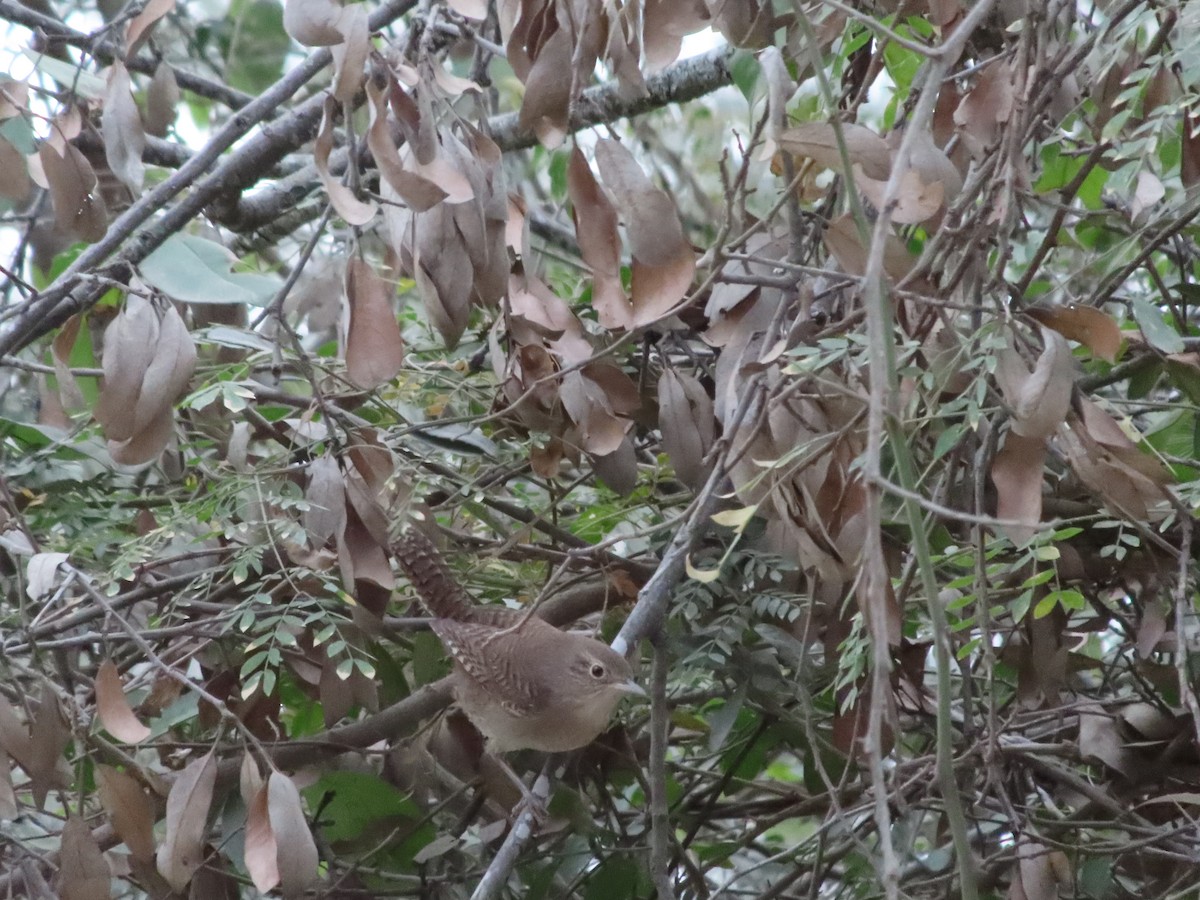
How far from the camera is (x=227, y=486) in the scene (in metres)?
2.34

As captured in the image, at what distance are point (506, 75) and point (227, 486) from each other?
9.92 feet

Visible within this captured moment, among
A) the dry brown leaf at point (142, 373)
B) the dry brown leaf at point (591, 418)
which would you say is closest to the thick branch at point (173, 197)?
the dry brown leaf at point (142, 373)

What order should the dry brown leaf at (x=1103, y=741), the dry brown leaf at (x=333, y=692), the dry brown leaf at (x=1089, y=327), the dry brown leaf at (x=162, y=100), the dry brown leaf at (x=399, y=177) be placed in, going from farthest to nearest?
the dry brown leaf at (x=162, y=100) < the dry brown leaf at (x=333, y=692) < the dry brown leaf at (x=1103, y=741) < the dry brown leaf at (x=1089, y=327) < the dry brown leaf at (x=399, y=177)

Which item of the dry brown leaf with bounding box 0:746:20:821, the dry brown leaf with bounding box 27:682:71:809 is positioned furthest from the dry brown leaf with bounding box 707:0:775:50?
the dry brown leaf with bounding box 0:746:20:821

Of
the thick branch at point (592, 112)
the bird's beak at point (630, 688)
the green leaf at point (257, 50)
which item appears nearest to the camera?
the bird's beak at point (630, 688)

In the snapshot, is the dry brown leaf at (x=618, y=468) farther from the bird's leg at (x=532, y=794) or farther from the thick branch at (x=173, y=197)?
the thick branch at (x=173, y=197)

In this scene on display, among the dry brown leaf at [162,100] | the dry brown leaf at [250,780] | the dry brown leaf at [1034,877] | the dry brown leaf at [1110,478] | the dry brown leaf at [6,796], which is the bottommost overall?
the dry brown leaf at [1034,877]

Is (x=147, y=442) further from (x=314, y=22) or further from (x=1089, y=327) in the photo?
(x=1089, y=327)

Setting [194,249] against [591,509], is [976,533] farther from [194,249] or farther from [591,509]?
[194,249]

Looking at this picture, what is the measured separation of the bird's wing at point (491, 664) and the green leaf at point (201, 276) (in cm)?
79

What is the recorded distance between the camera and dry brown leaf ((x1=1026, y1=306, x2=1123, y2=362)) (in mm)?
1830

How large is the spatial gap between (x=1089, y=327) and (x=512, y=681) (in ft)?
4.47

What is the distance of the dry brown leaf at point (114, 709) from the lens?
2062 mm

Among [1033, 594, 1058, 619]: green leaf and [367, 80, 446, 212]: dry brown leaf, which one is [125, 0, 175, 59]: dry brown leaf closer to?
[367, 80, 446, 212]: dry brown leaf
